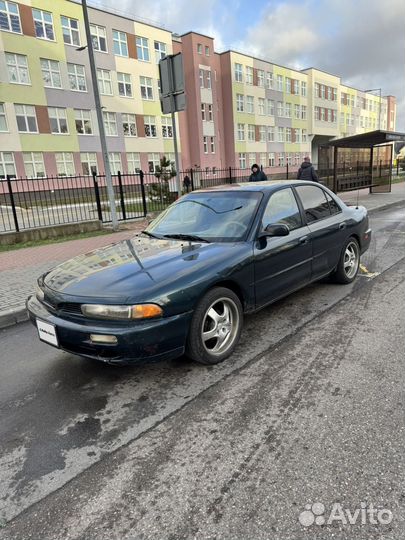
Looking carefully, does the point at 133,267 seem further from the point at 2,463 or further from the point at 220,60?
the point at 220,60

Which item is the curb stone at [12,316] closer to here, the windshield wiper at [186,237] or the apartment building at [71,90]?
the windshield wiper at [186,237]

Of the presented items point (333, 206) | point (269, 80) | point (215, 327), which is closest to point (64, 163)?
point (333, 206)

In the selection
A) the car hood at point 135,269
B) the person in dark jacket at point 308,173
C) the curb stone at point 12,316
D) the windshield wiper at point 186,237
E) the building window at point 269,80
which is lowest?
the curb stone at point 12,316

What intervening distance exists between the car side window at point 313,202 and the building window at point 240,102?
42.6 meters

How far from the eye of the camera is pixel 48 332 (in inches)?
126

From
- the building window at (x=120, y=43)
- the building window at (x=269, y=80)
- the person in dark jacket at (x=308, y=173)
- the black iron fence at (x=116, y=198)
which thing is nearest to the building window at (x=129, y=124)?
the building window at (x=120, y=43)

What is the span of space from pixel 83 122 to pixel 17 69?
5.54 meters

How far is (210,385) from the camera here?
125 inches

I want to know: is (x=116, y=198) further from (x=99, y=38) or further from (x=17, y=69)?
(x=99, y=38)

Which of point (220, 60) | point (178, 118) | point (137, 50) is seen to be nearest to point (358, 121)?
point (220, 60)

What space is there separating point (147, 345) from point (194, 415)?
0.62 meters

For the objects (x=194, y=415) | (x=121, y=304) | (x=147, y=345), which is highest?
(x=121, y=304)

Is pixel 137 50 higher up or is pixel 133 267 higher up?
pixel 137 50

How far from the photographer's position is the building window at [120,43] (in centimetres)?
3192
